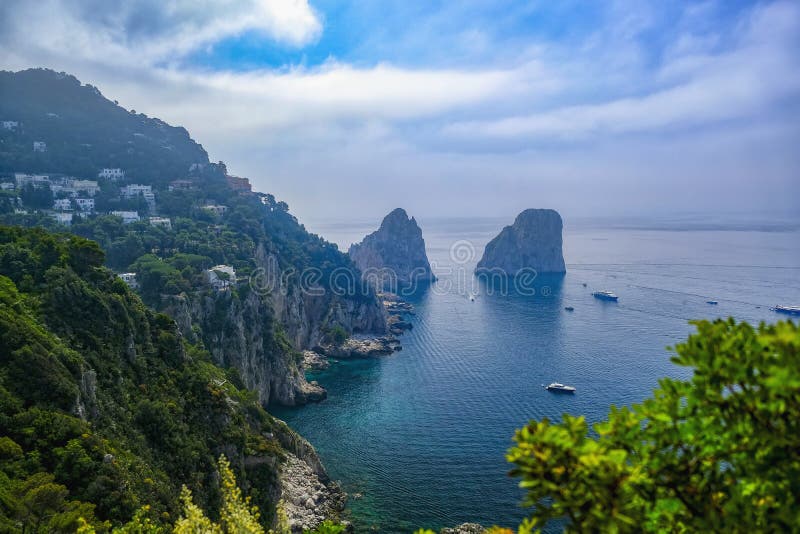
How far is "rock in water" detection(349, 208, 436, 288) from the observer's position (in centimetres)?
17123

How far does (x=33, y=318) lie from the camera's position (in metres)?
28.7

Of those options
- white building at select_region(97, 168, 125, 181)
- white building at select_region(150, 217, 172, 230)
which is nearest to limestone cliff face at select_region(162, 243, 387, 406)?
white building at select_region(150, 217, 172, 230)

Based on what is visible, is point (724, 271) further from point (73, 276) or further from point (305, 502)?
point (73, 276)

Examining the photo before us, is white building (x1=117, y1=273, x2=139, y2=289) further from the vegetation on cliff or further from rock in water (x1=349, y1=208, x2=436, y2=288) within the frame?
rock in water (x1=349, y1=208, x2=436, y2=288)

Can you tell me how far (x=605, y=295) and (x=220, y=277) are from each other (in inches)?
3711

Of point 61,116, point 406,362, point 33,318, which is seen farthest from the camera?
point 61,116

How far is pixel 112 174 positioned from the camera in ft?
326

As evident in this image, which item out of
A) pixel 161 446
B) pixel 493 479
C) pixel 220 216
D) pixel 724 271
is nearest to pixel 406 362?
pixel 493 479

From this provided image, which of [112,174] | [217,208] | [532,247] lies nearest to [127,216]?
[217,208]

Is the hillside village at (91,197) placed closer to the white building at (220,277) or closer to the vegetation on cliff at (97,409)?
the white building at (220,277)

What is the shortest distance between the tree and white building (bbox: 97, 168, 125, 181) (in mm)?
111846

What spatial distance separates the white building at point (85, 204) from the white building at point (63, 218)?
7.39 metres

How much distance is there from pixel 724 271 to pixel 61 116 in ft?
585

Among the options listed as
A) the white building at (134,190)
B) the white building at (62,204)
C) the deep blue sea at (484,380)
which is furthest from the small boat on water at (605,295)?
the white building at (62,204)
